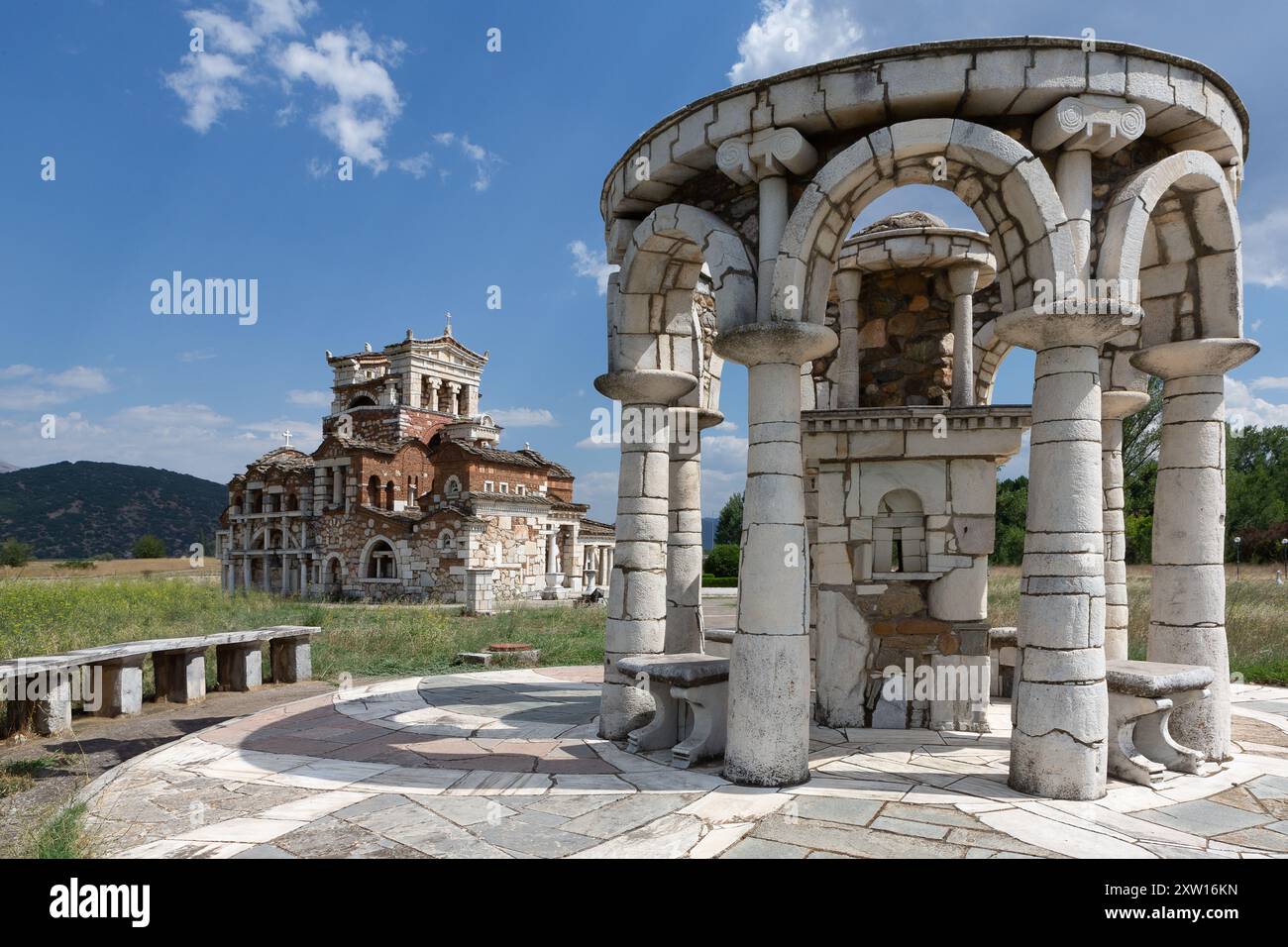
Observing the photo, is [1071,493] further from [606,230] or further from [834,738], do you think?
[606,230]

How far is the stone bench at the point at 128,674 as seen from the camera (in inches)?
326

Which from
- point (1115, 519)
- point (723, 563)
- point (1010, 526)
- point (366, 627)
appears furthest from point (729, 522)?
point (1115, 519)

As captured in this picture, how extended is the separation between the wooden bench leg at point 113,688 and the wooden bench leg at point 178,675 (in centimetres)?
67

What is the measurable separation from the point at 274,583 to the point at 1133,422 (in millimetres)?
37117

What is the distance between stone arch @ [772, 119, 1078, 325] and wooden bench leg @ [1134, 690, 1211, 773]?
3.17 metres

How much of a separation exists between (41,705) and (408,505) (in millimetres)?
28639

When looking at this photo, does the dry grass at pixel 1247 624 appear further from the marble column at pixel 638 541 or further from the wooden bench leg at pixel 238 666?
the wooden bench leg at pixel 238 666

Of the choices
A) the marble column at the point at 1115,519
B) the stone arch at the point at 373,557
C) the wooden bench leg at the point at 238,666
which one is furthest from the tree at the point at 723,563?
the marble column at the point at 1115,519

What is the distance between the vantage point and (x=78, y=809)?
16.6ft

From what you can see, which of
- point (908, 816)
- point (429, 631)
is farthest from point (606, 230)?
point (429, 631)

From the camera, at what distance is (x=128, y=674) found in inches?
372

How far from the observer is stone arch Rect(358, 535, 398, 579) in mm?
34062

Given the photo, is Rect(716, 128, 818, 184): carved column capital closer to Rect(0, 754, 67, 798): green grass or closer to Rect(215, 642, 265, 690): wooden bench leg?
Rect(0, 754, 67, 798): green grass

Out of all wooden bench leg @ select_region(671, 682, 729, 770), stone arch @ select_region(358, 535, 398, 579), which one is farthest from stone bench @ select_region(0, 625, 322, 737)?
stone arch @ select_region(358, 535, 398, 579)
